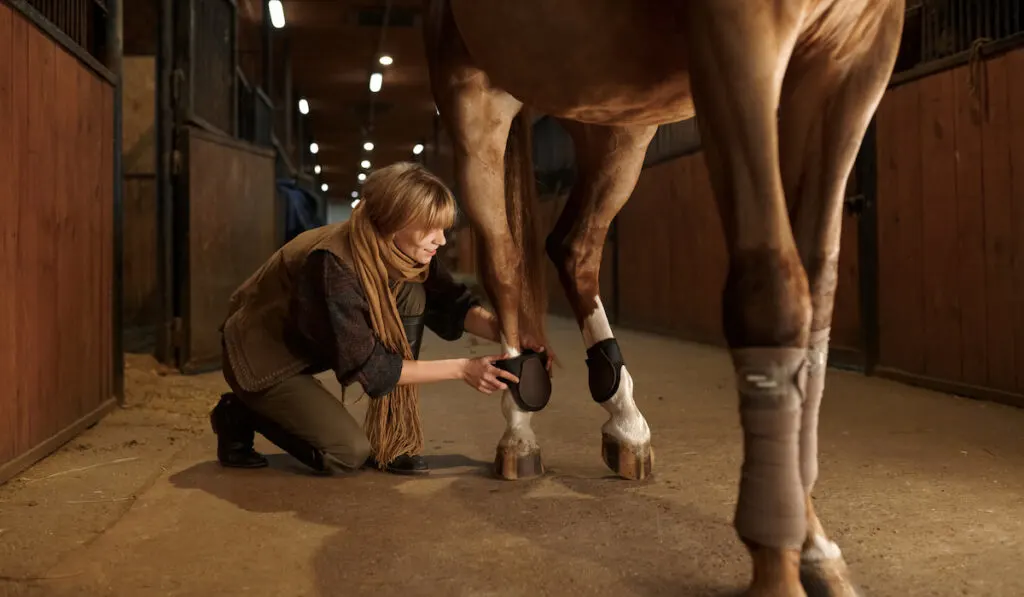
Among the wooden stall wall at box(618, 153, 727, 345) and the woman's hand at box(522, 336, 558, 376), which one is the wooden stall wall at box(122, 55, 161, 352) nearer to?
the wooden stall wall at box(618, 153, 727, 345)

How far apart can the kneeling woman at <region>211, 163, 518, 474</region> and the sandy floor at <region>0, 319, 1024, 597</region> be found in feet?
0.33

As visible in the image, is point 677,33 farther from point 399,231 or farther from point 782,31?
point 399,231

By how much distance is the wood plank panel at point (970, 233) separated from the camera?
303cm

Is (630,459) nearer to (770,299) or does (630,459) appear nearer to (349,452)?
(349,452)

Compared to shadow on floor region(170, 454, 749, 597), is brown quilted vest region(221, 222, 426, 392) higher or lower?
higher

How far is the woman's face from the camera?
1674 millimetres

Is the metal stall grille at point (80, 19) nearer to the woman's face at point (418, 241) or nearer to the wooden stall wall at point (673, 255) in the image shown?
the woman's face at point (418, 241)

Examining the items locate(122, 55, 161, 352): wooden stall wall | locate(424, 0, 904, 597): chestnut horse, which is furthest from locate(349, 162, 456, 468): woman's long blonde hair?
locate(122, 55, 161, 352): wooden stall wall

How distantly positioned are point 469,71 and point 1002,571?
4.49ft

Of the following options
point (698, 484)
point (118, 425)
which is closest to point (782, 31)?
point (698, 484)

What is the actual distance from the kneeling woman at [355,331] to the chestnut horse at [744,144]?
0.17 m

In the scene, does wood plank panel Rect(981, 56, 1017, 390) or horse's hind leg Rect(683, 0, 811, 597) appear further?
wood plank panel Rect(981, 56, 1017, 390)

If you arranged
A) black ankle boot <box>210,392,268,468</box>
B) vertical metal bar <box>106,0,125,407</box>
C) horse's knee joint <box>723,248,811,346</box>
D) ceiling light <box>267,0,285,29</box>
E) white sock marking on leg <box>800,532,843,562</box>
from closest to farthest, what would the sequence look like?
1. horse's knee joint <box>723,248,811,346</box>
2. white sock marking on leg <box>800,532,843,562</box>
3. black ankle boot <box>210,392,268,468</box>
4. vertical metal bar <box>106,0,125,407</box>
5. ceiling light <box>267,0,285,29</box>

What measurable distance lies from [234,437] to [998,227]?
9.32ft
